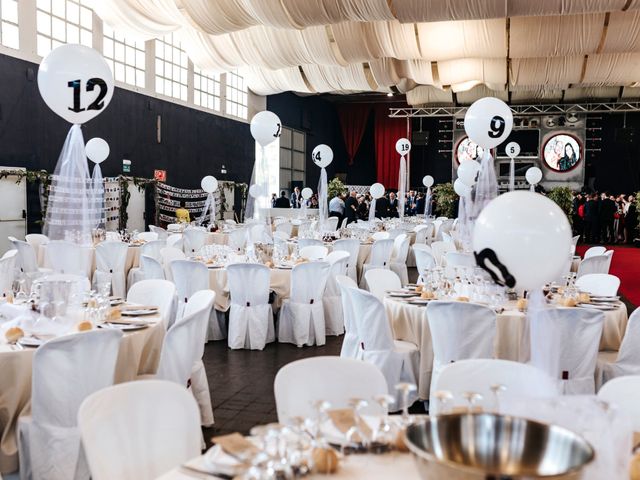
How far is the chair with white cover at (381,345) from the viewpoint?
14.7ft

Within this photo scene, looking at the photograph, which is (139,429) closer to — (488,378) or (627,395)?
(488,378)

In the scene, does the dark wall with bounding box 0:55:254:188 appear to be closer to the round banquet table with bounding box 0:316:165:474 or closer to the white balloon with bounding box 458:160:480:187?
the white balloon with bounding box 458:160:480:187

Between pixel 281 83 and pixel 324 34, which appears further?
pixel 281 83

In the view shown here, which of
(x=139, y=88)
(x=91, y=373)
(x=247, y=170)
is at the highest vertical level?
(x=139, y=88)

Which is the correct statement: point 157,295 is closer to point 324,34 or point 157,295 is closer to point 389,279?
point 389,279

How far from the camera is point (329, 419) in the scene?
2.10m

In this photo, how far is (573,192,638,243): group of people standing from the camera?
18297mm

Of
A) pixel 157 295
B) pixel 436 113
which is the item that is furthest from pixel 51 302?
pixel 436 113

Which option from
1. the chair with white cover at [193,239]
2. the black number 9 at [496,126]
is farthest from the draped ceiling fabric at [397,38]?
the chair with white cover at [193,239]

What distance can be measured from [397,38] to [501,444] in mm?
11570

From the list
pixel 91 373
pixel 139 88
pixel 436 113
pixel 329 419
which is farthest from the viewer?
pixel 436 113

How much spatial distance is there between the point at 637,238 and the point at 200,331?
55.9 feet

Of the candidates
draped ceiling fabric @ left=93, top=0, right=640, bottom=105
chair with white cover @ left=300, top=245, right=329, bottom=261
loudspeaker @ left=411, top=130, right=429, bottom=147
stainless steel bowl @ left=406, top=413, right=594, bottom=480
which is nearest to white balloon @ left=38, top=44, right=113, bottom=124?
chair with white cover @ left=300, top=245, right=329, bottom=261

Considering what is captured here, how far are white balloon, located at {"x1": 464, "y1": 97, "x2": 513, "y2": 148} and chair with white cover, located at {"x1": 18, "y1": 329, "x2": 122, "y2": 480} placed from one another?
5613mm
